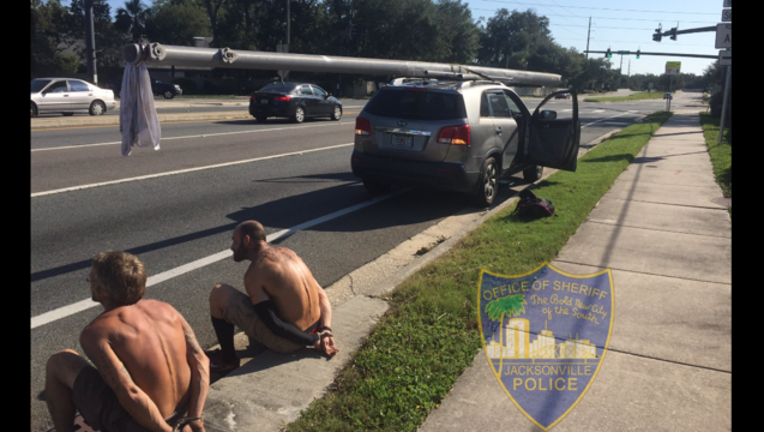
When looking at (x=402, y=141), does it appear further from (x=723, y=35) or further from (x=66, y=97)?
(x=66, y=97)

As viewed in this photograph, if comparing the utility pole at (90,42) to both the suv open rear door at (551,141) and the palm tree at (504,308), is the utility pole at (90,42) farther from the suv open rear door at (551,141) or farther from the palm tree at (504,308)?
the palm tree at (504,308)

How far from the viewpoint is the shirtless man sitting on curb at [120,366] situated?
2.84 meters

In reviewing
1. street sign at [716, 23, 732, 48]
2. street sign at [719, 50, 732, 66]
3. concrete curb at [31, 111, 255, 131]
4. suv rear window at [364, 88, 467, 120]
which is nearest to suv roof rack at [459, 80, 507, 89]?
suv rear window at [364, 88, 467, 120]

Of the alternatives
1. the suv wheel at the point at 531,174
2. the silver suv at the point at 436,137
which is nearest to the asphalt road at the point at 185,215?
the suv wheel at the point at 531,174

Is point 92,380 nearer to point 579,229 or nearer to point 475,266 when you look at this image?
point 475,266

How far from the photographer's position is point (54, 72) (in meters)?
51.3

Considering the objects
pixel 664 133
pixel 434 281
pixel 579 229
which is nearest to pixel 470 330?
pixel 434 281

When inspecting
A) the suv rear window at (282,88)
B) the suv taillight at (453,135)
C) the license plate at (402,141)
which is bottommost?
the license plate at (402,141)

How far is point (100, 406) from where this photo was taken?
290cm

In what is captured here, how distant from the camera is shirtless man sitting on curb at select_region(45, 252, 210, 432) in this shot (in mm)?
2840

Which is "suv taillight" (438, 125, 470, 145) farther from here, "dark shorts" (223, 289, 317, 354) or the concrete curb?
the concrete curb

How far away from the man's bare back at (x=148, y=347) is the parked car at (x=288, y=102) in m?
19.2

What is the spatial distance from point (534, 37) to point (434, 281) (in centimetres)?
14902

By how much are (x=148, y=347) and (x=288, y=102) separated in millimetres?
19483
